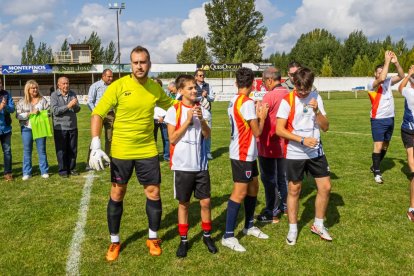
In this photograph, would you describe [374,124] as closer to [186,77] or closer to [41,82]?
[186,77]

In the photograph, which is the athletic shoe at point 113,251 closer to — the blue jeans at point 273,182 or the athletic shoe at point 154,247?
the athletic shoe at point 154,247

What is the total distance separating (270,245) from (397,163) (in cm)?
596

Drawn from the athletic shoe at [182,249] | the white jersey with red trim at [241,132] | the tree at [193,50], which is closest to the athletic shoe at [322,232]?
the white jersey with red trim at [241,132]

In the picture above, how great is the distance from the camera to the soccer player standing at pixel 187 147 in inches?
165

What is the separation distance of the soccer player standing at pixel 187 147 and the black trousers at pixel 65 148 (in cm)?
476

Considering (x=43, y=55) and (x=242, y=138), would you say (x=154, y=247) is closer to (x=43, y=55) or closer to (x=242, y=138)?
(x=242, y=138)

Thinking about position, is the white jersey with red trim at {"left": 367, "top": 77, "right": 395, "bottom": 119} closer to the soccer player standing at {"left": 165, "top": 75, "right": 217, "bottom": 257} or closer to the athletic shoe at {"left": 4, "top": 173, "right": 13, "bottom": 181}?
the soccer player standing at {"left": 165, "top": 75, "right": 217, "bottom": 257}

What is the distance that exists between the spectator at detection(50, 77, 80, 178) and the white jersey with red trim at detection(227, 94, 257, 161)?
479 cm

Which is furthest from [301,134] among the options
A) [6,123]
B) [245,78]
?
[6,123]

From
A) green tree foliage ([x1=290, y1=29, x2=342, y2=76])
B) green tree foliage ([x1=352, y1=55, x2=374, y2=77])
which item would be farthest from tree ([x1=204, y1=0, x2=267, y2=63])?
green tree foliage ([x1=352, y1=55, x2=374, y2=77])

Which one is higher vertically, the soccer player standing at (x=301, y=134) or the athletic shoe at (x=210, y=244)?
the soccer player standing at (x=301, y=134)

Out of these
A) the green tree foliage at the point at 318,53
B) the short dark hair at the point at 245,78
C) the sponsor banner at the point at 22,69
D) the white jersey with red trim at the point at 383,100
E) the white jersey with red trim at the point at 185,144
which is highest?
the green tree foliage at the point at 318,53

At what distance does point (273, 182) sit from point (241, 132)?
1.34m

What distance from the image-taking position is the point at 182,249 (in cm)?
439
